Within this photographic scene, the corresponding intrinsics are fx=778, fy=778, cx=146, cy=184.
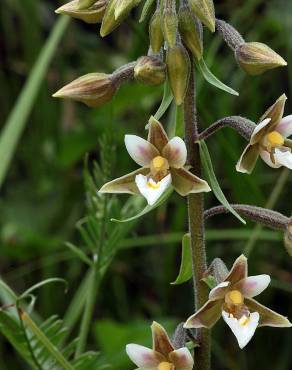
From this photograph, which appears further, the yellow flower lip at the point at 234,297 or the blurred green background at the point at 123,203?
the blurred green background at the point at 123,203

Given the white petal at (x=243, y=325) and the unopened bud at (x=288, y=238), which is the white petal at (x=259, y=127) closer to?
the unopened bud at (x=288, y=238)

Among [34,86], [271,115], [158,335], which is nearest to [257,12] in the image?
[34,86]

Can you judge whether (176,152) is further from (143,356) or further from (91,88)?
(143,356)

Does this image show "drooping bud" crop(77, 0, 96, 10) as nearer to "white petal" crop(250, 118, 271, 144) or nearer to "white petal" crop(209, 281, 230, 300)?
"white petal" crop(250, 118, 271, 144)

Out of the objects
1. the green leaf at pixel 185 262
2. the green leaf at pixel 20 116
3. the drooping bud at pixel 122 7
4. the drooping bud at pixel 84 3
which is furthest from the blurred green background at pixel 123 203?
the drooping bud at pixel 122 7

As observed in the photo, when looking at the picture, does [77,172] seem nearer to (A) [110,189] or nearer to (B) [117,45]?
(B) [117,45]

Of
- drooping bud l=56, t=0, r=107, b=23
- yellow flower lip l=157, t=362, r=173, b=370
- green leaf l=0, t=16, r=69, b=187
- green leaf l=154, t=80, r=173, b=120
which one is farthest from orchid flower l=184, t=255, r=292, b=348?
green leaf l=0, t=16, r=69, b=187

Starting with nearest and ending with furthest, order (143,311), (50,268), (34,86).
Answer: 1. (34,86)
2. (50,268)
3. (143,311)

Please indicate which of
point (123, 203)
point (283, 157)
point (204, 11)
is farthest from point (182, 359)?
point (123, 203)
